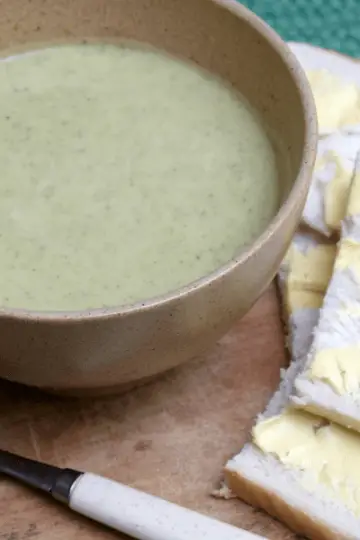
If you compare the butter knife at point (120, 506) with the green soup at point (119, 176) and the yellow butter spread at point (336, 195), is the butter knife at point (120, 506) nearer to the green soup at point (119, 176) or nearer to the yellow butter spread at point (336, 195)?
the green soup at point (119, 176)

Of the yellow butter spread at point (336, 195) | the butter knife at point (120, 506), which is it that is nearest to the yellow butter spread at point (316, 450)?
the butter knife at point (120, 506)

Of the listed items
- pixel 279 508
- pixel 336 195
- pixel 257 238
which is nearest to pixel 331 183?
pixel 336 195

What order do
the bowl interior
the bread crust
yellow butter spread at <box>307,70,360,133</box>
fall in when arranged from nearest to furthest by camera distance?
the bread crust
the bowl interior
yellow butter spread at <box>307,70,360,133</box>

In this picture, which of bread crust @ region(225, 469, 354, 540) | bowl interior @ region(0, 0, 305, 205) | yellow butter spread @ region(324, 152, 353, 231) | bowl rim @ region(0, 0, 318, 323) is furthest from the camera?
yellow butter spread @ region(324, 152, 353, 231)

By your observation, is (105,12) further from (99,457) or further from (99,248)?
(99,457)

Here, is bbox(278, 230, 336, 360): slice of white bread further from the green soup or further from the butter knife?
the butter knife

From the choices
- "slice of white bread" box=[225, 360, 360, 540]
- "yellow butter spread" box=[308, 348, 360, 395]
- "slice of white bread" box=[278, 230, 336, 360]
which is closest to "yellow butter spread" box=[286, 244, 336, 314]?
"slice of white bread" box=[278, 230, 336, 360]

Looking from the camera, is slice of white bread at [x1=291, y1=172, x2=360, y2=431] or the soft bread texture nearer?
slice of white bread at [x1=291, y1=172, x2=360, y2=431]

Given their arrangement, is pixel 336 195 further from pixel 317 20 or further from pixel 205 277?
pixel 317 20
